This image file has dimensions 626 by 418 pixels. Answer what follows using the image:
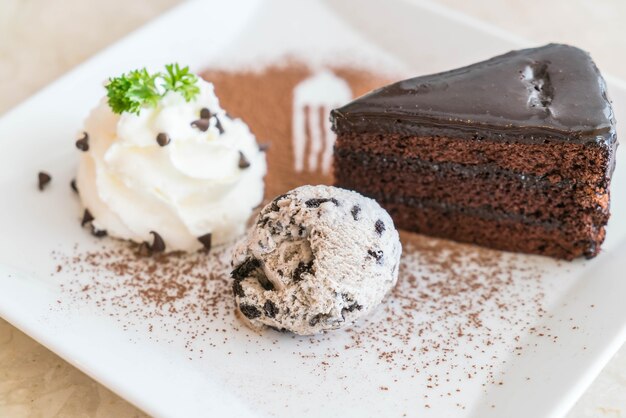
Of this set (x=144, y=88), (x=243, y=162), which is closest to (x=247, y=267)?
(x=243, y=162)

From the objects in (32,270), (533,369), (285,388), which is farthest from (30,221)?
(533,369)

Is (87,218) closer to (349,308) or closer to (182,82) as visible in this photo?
(182,82)

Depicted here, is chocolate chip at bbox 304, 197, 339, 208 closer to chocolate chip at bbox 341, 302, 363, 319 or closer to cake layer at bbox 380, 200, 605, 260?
chocolate chip at bbox 341, 302, 363, 319

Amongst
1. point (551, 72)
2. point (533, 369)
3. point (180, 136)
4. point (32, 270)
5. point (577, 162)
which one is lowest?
point (32, 270)

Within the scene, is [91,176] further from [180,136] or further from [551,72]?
[551,72]

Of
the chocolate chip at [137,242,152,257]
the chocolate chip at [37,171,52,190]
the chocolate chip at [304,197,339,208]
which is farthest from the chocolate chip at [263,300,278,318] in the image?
the chocolate chip at [37,171,52,190]
